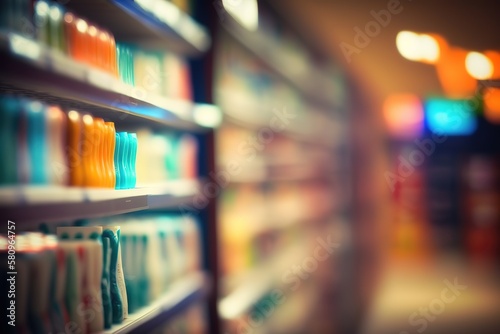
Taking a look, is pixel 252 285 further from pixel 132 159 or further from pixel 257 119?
pixel 132 159

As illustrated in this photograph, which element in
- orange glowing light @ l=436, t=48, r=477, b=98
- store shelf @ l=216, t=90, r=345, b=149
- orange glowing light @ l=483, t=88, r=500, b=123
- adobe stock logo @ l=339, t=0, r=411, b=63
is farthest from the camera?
orange glowing light @ l=483, t=88, r=500, b=123

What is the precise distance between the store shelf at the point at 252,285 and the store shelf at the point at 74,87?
1060mm

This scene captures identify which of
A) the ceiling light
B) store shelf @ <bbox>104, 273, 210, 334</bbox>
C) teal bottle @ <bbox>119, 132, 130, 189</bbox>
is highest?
the ceiling light

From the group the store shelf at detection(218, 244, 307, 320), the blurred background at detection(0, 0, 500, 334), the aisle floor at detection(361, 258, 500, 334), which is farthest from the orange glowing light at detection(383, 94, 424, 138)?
the store shelf at detection(218, 244, 307, 320)

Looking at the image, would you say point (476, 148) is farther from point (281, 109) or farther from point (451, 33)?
point (281, 109)

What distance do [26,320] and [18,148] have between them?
1.39ft

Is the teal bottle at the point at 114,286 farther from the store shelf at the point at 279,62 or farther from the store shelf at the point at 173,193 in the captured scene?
the store shelf at the point at 279,62

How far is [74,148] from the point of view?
1.79 metres

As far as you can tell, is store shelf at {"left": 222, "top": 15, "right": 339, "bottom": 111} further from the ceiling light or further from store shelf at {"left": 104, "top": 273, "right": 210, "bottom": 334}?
the ceiling light

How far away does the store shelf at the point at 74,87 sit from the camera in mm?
1442

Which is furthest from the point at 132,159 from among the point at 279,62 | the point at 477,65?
the point at 477,65

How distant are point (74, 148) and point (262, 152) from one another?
293cm

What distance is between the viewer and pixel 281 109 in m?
5.23

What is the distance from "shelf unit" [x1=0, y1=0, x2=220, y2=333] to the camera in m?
1.48
